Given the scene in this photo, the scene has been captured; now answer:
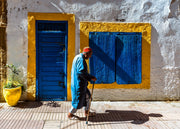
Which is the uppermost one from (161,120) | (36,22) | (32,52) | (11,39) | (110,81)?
(36,22)

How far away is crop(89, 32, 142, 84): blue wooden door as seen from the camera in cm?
629

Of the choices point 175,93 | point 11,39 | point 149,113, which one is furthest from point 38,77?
point 175,93

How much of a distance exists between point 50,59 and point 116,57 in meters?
2.13

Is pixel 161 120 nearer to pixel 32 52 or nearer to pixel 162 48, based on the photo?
pixel 162 48

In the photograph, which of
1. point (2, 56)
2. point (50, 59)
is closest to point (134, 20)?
point (50, 59)

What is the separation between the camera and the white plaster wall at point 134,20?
Answer: 6145 millimetres

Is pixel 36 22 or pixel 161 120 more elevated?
pixel 36 22

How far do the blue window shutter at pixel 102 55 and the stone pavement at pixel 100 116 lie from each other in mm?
944

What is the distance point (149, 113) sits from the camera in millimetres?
5496

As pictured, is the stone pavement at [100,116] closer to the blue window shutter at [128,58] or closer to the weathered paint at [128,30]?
the weathered paint at [128,30]

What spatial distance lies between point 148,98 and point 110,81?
1.43 m

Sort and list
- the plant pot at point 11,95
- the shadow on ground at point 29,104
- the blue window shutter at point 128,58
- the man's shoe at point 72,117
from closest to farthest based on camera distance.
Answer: the man's shoe at point 72,117, the plant pot at point 11,95, the shadow on ground at point 29,104, the blue window shutter at point 128,58

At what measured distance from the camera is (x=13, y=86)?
19.4 ft

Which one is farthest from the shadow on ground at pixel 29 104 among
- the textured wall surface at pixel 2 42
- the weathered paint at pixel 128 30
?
the weathered paint at pixel 128 30
